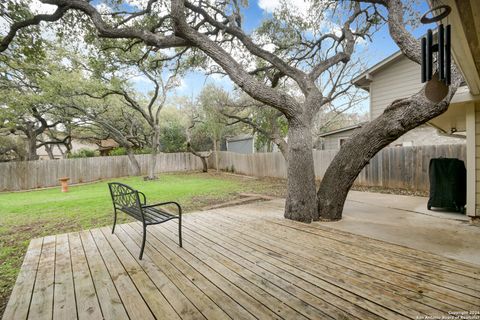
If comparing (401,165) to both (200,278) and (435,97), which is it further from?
(200,278)

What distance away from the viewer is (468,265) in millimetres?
2367

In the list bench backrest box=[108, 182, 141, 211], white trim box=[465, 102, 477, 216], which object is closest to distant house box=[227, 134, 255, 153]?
white trim box=[465, 102, 477, 216]

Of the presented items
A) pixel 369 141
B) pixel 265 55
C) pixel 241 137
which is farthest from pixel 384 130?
pixel 241 137

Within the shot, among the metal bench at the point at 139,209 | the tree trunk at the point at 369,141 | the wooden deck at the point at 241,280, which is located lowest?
the wooden deck at the point at 241,280

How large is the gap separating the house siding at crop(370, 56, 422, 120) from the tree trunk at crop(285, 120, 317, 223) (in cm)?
682

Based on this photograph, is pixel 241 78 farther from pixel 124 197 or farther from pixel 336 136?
pixel 336 136

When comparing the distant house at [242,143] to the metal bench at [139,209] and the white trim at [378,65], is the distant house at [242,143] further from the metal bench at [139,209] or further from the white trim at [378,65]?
the metal bench at [139,209]

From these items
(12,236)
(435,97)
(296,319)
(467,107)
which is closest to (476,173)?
(467,107)

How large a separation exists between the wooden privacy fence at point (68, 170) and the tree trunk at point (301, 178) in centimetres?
1343

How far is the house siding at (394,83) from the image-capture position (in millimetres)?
8547

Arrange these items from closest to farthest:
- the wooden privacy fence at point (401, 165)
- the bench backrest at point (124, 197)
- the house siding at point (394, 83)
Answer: the bench backrest at point (124, 197) → the wooden privacy fence at point (401, 165) → the house siding at point (394, 83)

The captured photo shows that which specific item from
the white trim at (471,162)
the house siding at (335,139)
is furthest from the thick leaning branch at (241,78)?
the house siding at (335,139)

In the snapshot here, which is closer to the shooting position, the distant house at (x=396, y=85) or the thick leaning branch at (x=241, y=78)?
the thick leaning branch at (x=241, y=78)

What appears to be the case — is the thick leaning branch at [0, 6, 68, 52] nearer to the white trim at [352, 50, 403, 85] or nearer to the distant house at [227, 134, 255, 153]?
the white trim at [352, 50, 403, 85]
